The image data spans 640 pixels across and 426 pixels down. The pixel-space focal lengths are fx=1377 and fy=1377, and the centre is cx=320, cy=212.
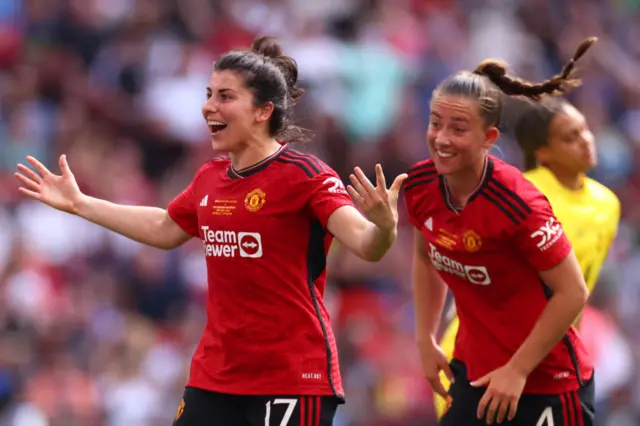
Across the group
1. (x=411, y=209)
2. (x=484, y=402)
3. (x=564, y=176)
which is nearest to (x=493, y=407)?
(x=484, y=402)

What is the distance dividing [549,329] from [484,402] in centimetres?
41

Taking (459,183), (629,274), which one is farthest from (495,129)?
(629,274)

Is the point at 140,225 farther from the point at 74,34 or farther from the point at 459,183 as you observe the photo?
the point at 74,34

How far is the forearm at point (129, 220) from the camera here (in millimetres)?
5980

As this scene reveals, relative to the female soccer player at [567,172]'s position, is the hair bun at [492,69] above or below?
above

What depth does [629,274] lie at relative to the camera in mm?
11625

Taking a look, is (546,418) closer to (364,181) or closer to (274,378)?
(274,378)

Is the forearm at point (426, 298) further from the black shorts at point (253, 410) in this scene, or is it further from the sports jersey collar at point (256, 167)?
the sports jersey collar at point (256, 167)

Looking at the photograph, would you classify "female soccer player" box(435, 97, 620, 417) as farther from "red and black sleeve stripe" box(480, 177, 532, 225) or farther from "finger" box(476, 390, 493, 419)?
"red and black sleeve stripe" box(480, 177, 532, 225)

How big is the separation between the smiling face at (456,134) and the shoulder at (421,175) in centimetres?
19

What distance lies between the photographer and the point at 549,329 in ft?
17.9

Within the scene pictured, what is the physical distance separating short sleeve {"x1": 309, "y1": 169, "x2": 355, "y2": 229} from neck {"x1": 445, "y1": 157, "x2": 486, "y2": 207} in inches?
21.0

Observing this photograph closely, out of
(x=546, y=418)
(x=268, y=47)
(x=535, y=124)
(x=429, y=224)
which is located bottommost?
(x=546, y=418)

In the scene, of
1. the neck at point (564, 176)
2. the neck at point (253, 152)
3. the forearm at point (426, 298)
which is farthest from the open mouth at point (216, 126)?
the neck at point (564, 176)
